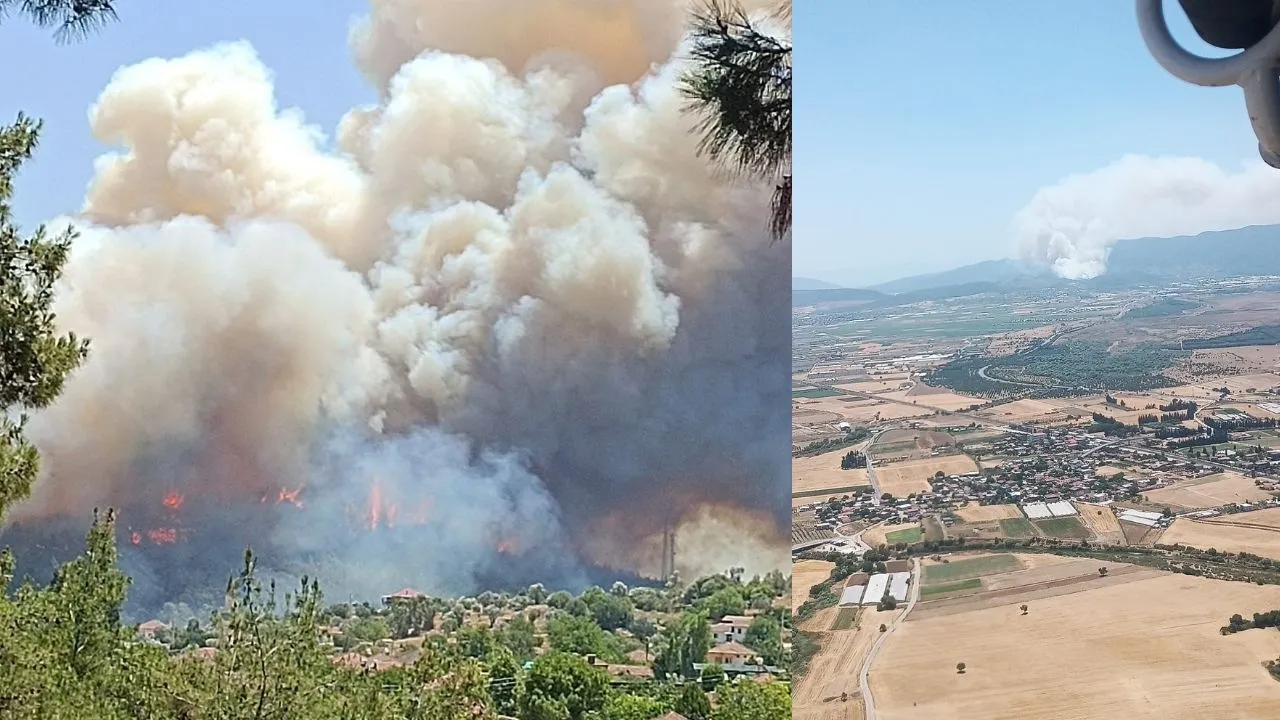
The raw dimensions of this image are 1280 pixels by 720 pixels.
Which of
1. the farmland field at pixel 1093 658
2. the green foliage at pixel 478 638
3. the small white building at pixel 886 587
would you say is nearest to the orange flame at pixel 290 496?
the green foliage at pixel 478 638

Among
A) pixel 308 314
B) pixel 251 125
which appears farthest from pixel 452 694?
pixel 251 125

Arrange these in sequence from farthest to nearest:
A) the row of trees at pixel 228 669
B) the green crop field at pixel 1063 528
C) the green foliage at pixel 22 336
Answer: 1. the green crop field at pixel 1063 528
2. the row of trees at pixel 228 669
3. the green foliage at pixel 22 336

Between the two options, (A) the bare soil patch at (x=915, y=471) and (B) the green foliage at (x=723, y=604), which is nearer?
(B) the green foliage at (x=723, y=604)

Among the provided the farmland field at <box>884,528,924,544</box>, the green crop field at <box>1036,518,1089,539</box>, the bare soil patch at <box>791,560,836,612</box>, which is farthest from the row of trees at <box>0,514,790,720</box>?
the green crop field at <box>1036,518,1089,539</box>

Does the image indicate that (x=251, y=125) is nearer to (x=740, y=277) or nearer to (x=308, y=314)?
(x=308, y=314)

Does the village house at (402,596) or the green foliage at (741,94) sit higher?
the green foliage at (741,94)

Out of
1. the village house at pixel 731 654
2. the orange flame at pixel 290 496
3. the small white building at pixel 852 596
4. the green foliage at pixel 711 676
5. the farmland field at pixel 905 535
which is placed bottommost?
the green foliage at pixel 711 676

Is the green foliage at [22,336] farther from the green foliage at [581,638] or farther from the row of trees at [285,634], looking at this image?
the green foliage at [581,638]
